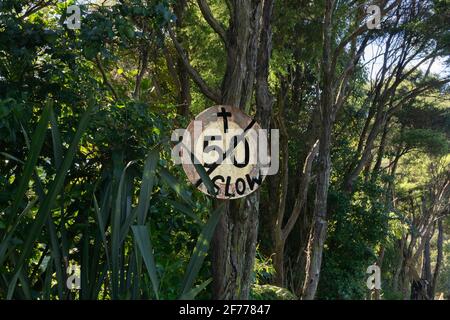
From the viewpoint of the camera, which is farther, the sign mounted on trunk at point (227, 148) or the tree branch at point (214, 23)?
the tree branch at point (214, 23)

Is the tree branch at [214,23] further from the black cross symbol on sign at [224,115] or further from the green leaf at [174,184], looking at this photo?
the green leaf at [174,184]

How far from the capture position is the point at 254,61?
3297mm

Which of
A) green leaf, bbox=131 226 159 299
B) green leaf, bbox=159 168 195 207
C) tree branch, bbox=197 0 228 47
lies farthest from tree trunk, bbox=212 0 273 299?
green leaf, bbox=131 226 159 299

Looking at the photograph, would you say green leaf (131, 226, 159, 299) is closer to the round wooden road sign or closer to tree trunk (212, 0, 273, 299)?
tree trunk (212, 0, 273, 299)

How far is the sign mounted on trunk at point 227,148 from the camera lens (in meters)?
3.16

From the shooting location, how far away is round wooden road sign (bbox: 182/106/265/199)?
3.16m

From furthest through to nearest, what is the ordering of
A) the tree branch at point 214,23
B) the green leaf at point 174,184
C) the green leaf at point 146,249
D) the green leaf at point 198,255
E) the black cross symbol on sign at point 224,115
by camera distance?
the tree branch at point 214,23 → the black cross symbol on sign at point 224,115 → the green leaf at point 174,184 → the green leaf at point 198,255 → the green leaf at point 146,249

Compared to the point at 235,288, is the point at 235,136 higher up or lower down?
higher up

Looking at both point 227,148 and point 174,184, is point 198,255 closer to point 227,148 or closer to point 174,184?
point 174,184

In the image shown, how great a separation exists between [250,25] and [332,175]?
9.92 metres

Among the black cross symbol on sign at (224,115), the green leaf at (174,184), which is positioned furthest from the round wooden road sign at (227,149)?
the green leaf at (174,184)

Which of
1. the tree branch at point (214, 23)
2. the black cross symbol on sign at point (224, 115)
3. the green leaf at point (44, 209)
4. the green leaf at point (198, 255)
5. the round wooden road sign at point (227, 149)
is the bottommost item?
the green leaf at point (198, 255)

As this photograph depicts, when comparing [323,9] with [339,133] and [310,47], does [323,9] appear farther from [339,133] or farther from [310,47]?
[339,133]
